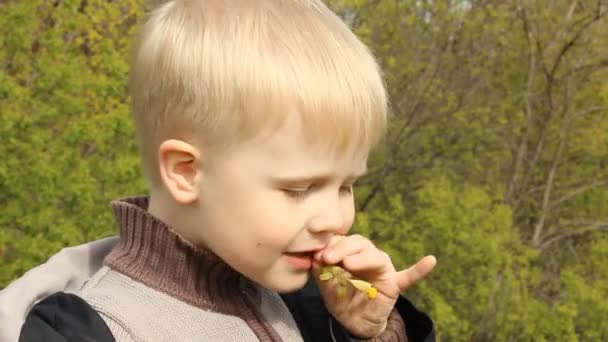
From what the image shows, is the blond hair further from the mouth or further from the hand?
the hand

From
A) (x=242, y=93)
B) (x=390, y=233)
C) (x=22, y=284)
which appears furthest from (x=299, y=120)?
(x=390, y=233)

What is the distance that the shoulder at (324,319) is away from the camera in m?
2.16

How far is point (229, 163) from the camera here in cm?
162

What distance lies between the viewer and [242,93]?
63.1 inches

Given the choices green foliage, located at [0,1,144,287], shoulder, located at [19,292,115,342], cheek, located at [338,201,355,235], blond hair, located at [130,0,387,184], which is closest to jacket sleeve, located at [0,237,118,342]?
shoulder, located at [19,292,115,342]

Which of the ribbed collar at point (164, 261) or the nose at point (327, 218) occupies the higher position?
the nose at point (327, 218)

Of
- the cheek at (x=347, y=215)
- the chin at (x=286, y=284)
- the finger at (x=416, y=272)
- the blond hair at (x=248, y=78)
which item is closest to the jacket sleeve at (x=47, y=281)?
the blond hair at (x=248, y=78)

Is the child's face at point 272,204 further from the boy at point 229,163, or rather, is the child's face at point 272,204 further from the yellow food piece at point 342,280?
the yellow food piece at point 342,280

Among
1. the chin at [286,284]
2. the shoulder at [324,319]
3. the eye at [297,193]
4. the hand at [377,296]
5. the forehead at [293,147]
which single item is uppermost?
the forehead at [293,147]

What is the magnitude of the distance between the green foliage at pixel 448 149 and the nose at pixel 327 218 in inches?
231

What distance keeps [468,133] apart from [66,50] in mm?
5565

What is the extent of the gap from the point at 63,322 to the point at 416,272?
2.87 feet

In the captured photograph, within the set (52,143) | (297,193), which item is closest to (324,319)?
(297,193)

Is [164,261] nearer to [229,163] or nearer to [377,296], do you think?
[229,163]
